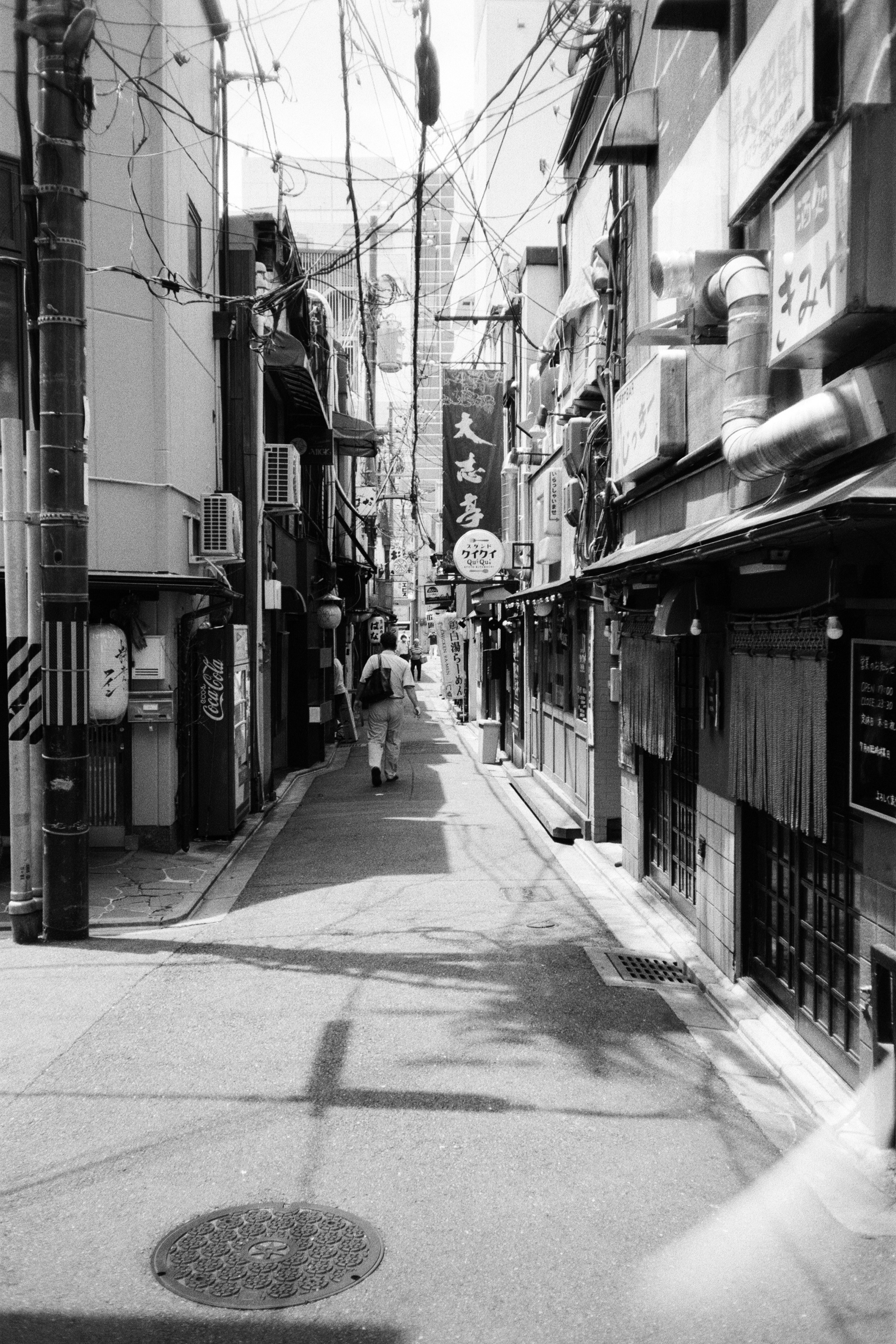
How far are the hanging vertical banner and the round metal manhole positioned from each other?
19.9 metres

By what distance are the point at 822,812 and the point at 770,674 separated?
120cm

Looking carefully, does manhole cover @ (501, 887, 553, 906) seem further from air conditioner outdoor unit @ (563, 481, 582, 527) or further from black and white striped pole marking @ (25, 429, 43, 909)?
air conditioner outdoor unit @ (563, 481, 582, 527)

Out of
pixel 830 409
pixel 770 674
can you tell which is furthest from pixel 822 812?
pixel 830 409

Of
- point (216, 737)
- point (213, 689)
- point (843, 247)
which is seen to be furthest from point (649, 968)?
point (213, 689)

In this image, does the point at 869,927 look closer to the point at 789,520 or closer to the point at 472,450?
the point at 789,520

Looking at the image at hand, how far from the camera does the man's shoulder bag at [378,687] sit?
19531mm

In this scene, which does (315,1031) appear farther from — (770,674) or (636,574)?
(636,574)

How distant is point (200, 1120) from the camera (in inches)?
235

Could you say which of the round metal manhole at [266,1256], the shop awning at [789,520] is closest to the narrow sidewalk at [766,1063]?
the round metal manhole at [266,1256]

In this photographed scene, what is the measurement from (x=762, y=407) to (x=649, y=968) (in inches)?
183

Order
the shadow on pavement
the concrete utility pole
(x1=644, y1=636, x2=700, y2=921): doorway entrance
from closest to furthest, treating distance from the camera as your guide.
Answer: the shadow on pavement < the concrete utility pole < (x1=644, y1=636, x2=700, y2=921): doorway entrance

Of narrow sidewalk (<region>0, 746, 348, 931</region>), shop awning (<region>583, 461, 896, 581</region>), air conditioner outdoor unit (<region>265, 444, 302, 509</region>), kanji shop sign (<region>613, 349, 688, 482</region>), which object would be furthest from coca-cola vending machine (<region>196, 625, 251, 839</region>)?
shop awning (<region>583, 461, 896, 581</region>)

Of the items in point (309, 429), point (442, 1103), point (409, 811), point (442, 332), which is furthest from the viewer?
point (442, 332)

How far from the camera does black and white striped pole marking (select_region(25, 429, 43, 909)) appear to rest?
9656 millimetres
